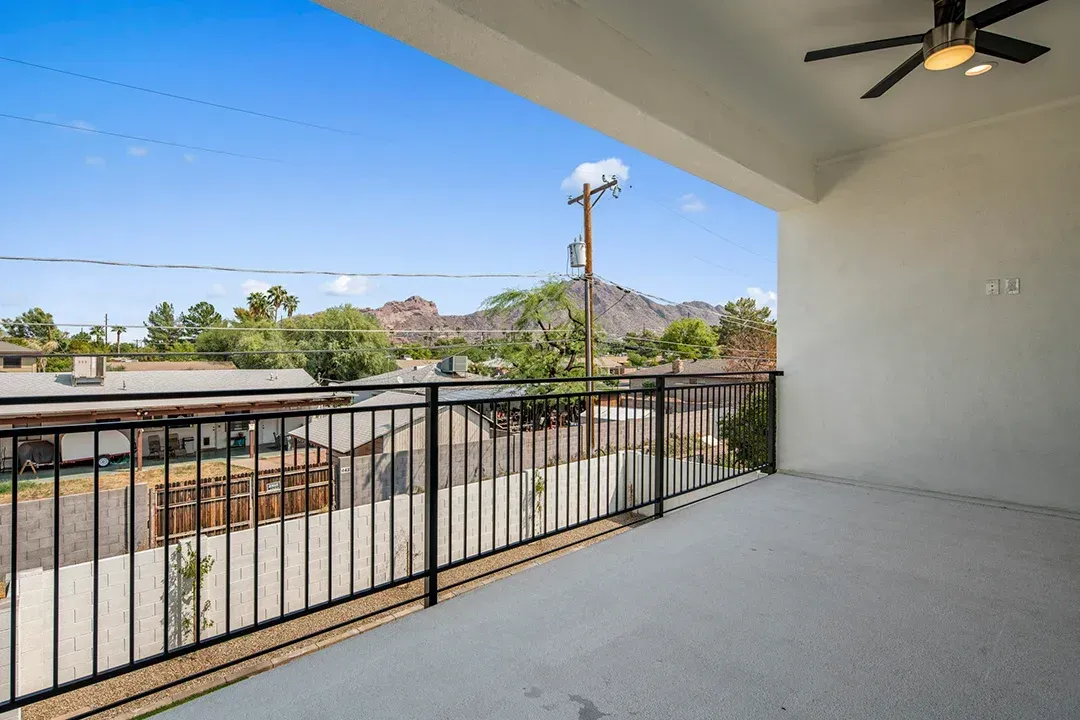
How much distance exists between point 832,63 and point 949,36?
0.62m

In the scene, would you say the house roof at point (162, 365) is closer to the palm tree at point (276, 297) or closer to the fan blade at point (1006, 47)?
the palm tree at point (276, 297)

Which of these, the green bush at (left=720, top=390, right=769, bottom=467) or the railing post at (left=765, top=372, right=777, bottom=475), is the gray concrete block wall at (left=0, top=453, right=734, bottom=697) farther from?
the railing post at (left=765, top=372, right=777, bottom=475)

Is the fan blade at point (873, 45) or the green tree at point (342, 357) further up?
the fan blade at point (873, 45)

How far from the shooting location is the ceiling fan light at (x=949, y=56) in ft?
6.86

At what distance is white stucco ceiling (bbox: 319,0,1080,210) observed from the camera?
2023 mm

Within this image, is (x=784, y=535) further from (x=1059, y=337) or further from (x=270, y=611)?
(x=270, y=611)

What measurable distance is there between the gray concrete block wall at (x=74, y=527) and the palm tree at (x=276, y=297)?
62.3 feet

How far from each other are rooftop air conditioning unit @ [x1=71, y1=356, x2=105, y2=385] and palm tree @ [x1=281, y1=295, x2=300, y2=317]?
1370 cm

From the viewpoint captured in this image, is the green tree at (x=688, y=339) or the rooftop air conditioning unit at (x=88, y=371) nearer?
the rooftop air conditioning unit at (x=88, y=371)

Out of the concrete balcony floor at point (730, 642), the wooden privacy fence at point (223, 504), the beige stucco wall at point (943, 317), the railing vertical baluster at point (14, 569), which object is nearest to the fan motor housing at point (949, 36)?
the beige stucco wall at point (943, 317)

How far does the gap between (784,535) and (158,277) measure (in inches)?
856

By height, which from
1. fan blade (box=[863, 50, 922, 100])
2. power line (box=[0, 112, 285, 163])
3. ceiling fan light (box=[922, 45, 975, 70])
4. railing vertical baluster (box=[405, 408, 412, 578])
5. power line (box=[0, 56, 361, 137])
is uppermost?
power line (box=[0, 56, 361, 137])

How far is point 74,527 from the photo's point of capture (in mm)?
6207

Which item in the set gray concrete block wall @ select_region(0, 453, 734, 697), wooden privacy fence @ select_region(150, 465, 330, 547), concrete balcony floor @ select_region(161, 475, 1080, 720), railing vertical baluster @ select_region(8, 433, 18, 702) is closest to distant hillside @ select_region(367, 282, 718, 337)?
wooden privacy fence @ select_region(150, 465, 330, 547)
